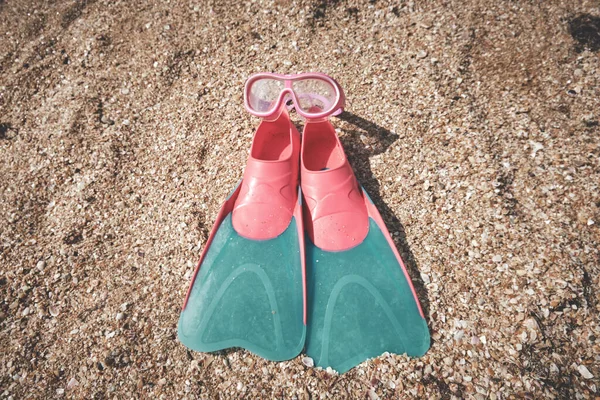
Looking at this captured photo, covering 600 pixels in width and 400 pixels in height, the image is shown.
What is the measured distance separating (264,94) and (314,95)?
0.39 meters

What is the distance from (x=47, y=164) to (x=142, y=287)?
1587 millimetres

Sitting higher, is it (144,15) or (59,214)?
(144,15)

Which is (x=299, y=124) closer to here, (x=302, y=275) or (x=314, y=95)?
(x=314, y=95)

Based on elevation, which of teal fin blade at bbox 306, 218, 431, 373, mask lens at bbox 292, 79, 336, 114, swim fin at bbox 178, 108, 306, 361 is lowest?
teal fin blade at bbox 306, 218, 431, 373

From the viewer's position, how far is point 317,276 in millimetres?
2307

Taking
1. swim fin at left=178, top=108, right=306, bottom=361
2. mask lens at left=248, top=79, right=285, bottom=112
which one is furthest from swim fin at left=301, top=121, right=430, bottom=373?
mask lens at left=248, top=79, right=285, bottom=112

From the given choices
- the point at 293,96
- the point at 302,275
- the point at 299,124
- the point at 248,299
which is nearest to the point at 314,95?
the point at 293,96

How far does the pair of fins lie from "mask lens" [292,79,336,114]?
13 cm

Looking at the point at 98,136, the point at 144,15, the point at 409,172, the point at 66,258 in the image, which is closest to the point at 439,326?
the point at 409,172

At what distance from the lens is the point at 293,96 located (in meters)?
2.51

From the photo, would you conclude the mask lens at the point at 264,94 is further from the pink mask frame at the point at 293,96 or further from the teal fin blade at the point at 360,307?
the teal fin blade at the point at 360,307

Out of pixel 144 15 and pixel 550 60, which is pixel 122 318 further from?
pixel 550 60

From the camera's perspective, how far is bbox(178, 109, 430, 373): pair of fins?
2.10 metres

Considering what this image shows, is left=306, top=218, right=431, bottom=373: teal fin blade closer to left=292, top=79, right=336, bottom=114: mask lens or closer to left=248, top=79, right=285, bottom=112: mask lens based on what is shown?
left=292, top=79, right=336, bottom=114: mask lens
